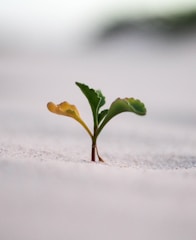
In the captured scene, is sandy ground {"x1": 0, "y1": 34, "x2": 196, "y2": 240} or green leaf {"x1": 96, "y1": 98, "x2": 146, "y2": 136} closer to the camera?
sandy ground {"x1": 0, "y1": 34, "x2": 196, "y2": 240}

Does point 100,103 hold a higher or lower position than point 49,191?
higher

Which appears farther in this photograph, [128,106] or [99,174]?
[128,106]

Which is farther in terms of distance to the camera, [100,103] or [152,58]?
[152,58]

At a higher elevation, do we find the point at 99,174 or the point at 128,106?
the point at 128,106

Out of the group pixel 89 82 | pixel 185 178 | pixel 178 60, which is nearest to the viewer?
pixel 185 178

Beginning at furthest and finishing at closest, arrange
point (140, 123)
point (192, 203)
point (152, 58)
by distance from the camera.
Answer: point (152, 58) → point (140, 123) → point (192, 203)

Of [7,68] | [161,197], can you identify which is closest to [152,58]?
[7,68]

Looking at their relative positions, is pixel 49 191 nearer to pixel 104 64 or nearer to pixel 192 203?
pixel 192 203

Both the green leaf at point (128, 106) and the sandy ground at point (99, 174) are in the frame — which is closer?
the sandy ground at point (99, 174)
